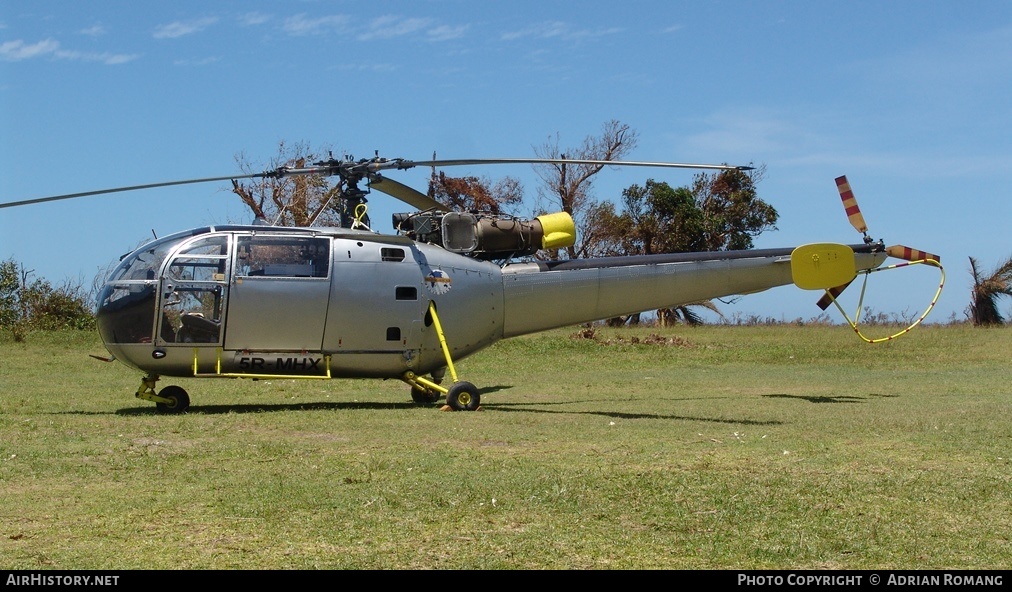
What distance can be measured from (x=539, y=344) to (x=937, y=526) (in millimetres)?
20641

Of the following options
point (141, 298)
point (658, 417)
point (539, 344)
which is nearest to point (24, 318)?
point (539, 344)

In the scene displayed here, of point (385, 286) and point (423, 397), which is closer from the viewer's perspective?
point (385, 286)

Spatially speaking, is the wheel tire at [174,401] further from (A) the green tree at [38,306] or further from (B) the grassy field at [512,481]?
(A) the green tree at [38,306]

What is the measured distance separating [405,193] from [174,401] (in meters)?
4.83

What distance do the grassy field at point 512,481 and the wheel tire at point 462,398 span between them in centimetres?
40

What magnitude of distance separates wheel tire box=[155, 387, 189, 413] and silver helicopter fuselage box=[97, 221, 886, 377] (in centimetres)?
26

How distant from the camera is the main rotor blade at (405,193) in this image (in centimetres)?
1620

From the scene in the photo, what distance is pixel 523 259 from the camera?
17844mm

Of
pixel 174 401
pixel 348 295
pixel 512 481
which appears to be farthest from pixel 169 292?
pixel 512 481

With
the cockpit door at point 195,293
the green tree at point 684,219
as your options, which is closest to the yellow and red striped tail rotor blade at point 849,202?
the cockpit door at point 195,293

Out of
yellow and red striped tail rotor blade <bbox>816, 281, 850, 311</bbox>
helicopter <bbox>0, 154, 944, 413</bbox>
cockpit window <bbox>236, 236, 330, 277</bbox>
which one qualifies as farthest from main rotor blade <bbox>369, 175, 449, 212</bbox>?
yellow and red striped tail rotor blade <bbox>816, 281, 850, 311</bbox>

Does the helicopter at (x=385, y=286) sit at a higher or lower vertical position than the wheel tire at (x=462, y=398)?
higher

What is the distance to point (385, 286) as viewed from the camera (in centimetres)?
1595

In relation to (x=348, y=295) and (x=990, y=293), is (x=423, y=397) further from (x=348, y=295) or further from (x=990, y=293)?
(x=990, y=293)
